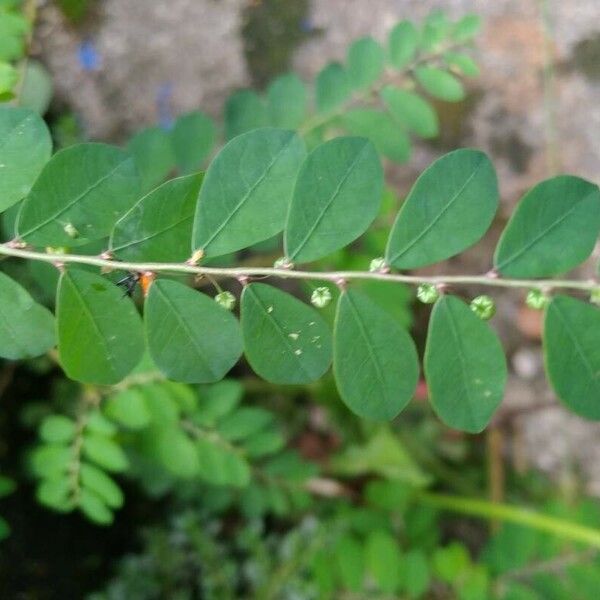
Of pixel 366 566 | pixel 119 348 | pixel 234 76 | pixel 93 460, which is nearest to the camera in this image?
Result: pixel 119 348

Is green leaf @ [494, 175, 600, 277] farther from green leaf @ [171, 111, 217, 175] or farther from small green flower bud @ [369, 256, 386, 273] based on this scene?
A: green leaf @ [171, 111, 217, 175]

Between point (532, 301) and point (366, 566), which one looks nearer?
point (532, 301)

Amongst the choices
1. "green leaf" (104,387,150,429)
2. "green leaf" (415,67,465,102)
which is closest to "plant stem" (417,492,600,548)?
"green leaf" (104,387,150,429)

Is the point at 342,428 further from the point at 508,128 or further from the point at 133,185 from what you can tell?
the point at 133,185

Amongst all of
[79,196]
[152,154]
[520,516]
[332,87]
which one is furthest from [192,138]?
[520,516]

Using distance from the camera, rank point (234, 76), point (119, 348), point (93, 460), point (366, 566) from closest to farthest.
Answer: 1. point (119, 348)
2. point (93, 460)
3. point (366, 566)
4. point (234, 76)

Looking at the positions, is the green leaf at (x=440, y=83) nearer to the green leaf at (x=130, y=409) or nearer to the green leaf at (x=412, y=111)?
the green leaf at (x=412, y=111)

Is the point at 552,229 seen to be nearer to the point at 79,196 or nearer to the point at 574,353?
the point at 574,353

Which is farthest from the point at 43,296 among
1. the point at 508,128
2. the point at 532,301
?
the point at 508,128
